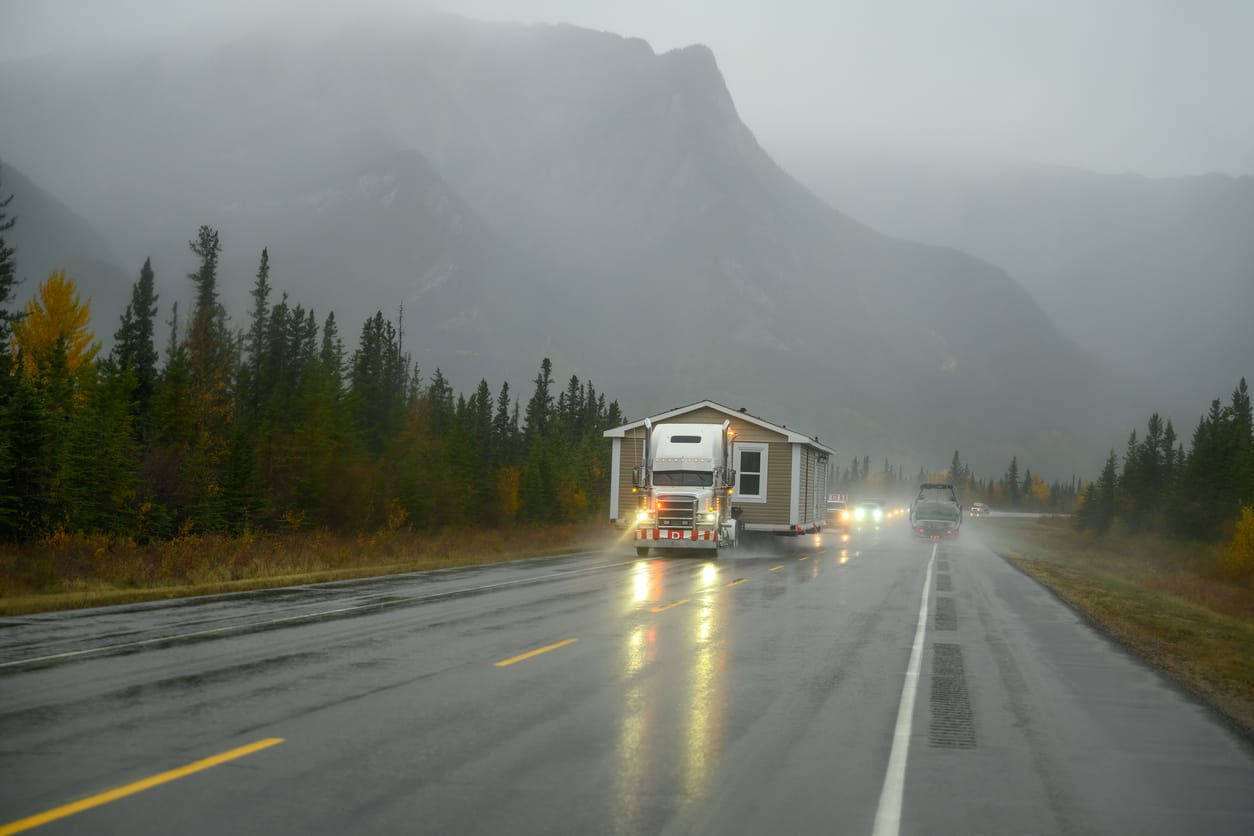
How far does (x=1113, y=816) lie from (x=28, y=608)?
15.2 m

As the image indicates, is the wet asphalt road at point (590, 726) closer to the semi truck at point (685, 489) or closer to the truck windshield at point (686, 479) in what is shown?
the semi truck at point (685, 489)

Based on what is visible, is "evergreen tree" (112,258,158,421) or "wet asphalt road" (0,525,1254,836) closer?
"wet asphalt road" (0,525,1254,836)

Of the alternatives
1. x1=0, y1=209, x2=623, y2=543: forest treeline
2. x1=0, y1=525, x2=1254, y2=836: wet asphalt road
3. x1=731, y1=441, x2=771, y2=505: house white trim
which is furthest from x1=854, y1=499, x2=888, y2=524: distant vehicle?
x1=0, y1=525, x2=1254, y2=836: wet asphalt road

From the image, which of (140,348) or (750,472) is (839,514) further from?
(140,348)

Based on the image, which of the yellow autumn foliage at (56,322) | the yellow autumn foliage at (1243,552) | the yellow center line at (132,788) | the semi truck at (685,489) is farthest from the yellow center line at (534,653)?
the yellow autumn foliage at (56,322)

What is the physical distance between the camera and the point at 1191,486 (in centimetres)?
8962

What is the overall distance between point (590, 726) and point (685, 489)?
25464 millimetres

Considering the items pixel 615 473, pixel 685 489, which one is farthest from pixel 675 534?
pixel 615 473

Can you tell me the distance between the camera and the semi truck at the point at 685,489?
3294cm

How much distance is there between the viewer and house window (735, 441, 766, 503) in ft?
132

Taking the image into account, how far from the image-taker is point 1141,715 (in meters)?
9.73

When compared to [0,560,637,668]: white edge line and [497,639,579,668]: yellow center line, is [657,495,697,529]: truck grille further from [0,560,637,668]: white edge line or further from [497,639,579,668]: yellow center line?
[497,639,579,668]: yellow center line

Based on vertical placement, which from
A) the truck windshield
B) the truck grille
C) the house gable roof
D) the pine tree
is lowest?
the truck grille

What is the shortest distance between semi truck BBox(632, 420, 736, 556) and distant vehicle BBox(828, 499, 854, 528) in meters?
40.6
